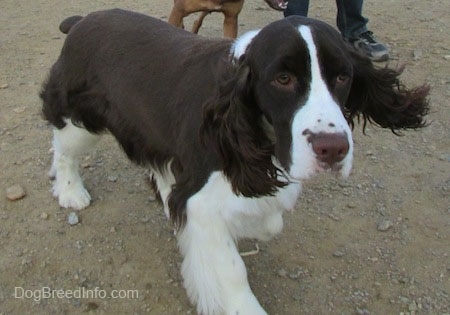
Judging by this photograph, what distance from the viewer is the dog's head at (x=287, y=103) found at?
77.7 inches

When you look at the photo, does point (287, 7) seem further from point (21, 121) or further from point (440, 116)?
point (21, 121)

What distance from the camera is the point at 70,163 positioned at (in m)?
3.62

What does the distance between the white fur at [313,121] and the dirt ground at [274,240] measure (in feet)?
1.45

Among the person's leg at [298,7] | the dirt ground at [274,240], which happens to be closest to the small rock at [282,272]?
the dirt ground at [274,240]

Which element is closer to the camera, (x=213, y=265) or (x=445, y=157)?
(x=213, y=265)

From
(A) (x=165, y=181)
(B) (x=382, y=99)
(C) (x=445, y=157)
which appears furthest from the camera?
(C) (x=445, y=157)

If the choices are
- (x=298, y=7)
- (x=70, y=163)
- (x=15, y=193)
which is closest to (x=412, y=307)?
(x=70, y=163)

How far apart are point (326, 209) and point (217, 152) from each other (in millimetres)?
1344

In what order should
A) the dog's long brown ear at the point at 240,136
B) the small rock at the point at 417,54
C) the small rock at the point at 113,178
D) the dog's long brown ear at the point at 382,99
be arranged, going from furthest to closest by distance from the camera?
the small rock at the point at 417,54 → the small rock at the point at 113,178 → the dog's long brown ear at the point at 382,99 → the dog's long brown ear at the point at 240,136

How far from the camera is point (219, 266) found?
8.79 ft

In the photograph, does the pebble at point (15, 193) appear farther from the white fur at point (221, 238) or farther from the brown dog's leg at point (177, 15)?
the brown dog's leg at point (177, 15)

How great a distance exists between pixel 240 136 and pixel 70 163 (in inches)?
66.4

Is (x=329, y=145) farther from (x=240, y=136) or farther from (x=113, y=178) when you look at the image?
(x=113, y=178)

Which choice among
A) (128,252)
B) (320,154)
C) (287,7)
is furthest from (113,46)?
(287,7)
